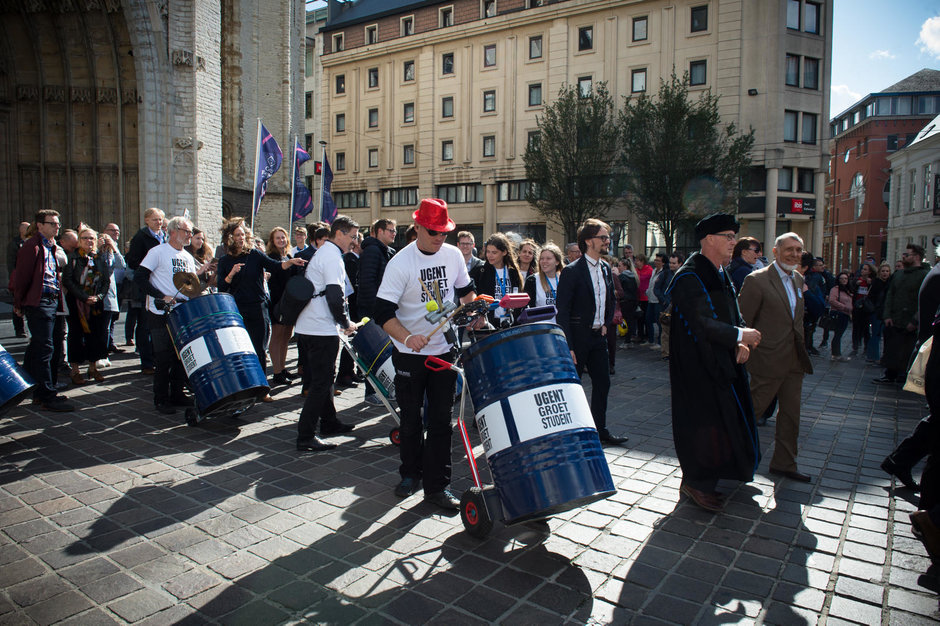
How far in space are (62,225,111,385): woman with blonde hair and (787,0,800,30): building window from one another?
35.3 m

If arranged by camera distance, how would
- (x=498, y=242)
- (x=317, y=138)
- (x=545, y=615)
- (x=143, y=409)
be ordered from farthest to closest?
1. (x=317, y=138)
2. (x=498, y=242)
3. (x=143, y=409)
4. (x=545, y=615)

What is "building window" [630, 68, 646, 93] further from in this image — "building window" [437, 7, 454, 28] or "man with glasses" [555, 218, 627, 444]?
"man with glasses" [555, 218, 627, 444]

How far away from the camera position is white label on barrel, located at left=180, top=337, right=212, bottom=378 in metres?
5.79

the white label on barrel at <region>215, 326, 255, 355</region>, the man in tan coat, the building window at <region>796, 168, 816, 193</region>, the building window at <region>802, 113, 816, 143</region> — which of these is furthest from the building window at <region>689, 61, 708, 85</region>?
the white label on barrel at <region>215, 326, 255, 355</region>

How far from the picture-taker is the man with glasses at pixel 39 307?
6488mm

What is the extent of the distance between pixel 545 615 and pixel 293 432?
381cm

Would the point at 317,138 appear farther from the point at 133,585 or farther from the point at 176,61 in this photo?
the point at 133,585

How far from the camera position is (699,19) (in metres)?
33.0

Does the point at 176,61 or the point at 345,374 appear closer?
the point at 345,374

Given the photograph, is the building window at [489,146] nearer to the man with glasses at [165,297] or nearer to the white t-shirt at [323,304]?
the man with glasses at [165,297]

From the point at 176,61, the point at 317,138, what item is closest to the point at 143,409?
the point at 176,61

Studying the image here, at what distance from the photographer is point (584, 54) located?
3606cm

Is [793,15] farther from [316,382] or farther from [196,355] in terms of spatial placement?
[196,355]

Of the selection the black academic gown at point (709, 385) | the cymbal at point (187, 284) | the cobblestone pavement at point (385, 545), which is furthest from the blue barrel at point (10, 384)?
the black academic gown at point (709, 385)
